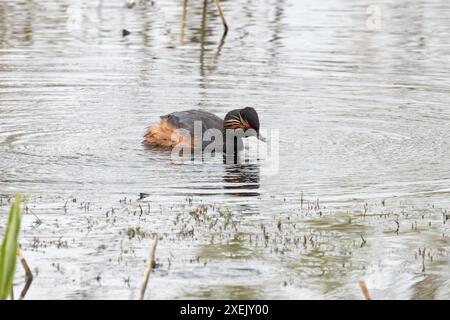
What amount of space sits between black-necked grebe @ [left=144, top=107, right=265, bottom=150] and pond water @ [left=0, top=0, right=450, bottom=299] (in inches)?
12.3

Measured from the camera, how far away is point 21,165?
1167 centimetres

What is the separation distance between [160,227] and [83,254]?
38.5 inches

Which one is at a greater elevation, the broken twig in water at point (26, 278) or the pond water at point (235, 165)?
the broken twig in water at point (26, 278)

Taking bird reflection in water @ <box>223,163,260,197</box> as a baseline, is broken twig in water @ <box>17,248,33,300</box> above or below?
above

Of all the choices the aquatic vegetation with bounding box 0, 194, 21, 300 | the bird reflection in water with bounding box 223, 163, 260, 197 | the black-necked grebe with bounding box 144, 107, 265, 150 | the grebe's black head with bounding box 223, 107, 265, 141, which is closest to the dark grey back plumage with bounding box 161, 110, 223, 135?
the black-necked grebe with bounding box 144, 107, 265, 150

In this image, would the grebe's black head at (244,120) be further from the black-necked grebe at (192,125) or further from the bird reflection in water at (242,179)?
the bird reflection in water at (242,179)

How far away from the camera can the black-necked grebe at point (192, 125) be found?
42.9 feet

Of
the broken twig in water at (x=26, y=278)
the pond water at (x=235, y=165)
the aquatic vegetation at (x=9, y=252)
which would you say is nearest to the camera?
the aquatic vegetation at (x=9, y=252)

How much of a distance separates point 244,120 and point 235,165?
1.02 meters

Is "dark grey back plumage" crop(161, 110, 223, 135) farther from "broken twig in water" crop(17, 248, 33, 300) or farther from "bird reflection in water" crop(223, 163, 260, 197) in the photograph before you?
"broken twig in water" crop(17, 248, 33, 300)

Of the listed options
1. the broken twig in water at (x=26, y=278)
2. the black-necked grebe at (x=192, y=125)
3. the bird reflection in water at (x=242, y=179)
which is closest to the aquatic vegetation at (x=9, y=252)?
the broken twig in water at (x=26, y=278)

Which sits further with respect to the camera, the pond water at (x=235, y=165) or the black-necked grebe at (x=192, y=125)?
the black-necked grebe at (x=192, y=125)

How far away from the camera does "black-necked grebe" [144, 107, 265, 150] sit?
13078mm
